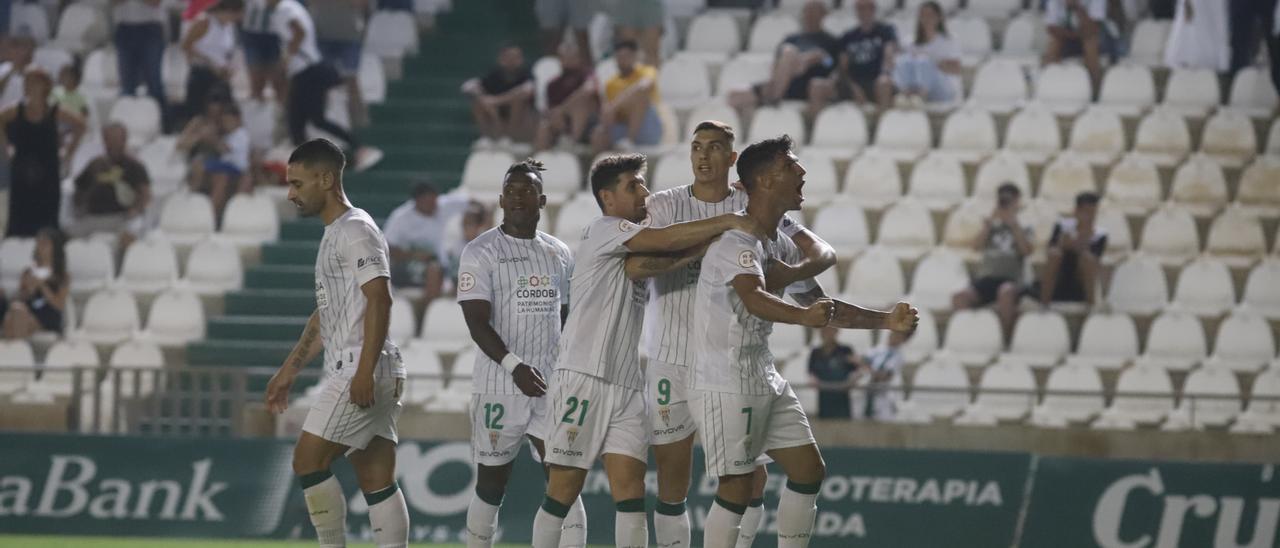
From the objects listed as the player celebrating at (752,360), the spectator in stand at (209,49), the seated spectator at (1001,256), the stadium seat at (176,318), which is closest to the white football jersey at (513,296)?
the player celebrating at (752,360)

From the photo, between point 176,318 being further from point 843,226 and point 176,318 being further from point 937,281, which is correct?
point 937,281

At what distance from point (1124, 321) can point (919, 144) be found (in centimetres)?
279

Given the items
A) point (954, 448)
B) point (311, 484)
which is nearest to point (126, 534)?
point (311, 484)

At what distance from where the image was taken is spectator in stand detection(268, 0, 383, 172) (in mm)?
17297

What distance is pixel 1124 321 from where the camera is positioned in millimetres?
14641

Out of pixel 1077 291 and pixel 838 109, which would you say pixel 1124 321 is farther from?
pixel 838 109

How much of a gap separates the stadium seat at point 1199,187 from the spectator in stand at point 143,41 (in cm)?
1012

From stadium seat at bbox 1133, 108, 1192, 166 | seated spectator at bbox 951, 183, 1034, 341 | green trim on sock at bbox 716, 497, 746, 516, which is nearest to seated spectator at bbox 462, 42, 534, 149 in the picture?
seated spectator at bbox 951, 183, 1034, 341

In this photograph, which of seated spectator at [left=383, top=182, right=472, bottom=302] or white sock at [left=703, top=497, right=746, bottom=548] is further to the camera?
seated spectator at [left=383, top=182, right=472, bottom=302]

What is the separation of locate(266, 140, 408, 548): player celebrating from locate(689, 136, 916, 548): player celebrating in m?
1.47

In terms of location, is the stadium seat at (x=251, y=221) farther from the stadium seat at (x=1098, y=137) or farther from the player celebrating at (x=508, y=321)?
the player celebrating at (x=508, y=321)

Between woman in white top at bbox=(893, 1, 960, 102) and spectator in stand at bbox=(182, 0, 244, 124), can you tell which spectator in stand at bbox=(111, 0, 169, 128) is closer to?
spectator in stand at bbox=(182, 0, 244, 124)

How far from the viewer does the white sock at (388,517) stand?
27.6 feet

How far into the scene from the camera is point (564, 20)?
18.8 m
